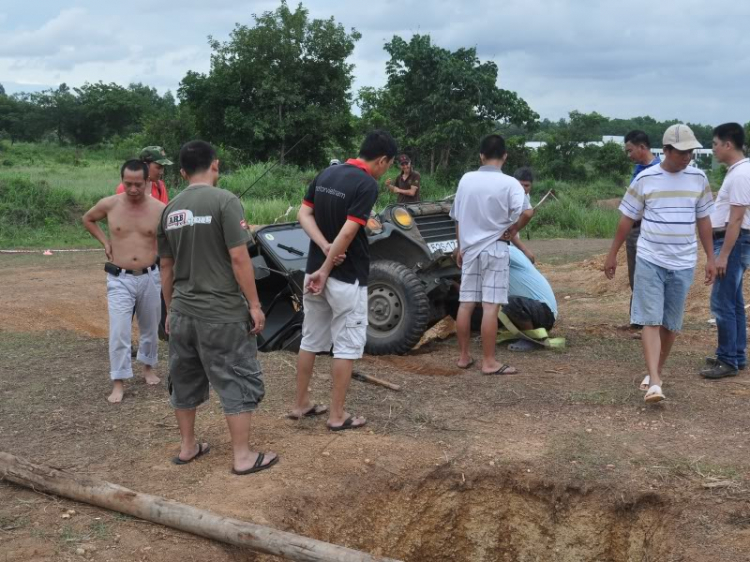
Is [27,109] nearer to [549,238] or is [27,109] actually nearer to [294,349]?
[549,238]

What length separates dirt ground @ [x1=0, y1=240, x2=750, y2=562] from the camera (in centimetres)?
400

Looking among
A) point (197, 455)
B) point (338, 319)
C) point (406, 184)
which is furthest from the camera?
point (406, 184)

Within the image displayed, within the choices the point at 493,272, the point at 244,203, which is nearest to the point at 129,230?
the point at 493,272

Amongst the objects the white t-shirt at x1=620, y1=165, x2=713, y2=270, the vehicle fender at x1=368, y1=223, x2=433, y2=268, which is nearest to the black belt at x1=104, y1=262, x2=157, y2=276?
the vehicle fender at x1=368, y1=223, x2=433, y2=268

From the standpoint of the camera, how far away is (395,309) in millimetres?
7145

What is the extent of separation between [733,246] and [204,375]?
12.7 ft

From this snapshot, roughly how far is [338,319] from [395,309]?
225 centimetres

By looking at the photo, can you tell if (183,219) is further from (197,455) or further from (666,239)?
(666,239)

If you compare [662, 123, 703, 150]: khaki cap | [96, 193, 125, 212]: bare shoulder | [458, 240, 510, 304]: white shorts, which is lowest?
[458, 240, 510, 304]: white shorts

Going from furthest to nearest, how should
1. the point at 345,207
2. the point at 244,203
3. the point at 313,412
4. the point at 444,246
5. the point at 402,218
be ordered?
the point at 244,203
the point at 444,246
the point at 402,218
the point at 313,412
the point at 345,207

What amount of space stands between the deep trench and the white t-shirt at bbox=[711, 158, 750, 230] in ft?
8.43

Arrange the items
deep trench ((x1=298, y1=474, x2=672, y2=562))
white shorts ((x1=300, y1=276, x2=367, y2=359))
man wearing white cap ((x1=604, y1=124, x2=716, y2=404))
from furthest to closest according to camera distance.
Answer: man wearing white cap ((x1=604, y1=124, x2=716, y2=404)) → white shorts ((x1=300, y1=276, x2=367, y2=359)) → deep trench ((x1=298, y1=474, x2=672, y2=562))

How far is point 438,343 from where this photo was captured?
7.69 meters

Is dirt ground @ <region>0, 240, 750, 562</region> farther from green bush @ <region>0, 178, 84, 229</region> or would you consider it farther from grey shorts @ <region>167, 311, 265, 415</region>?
green bush @ <region>0, 178, 84, 229</region>
